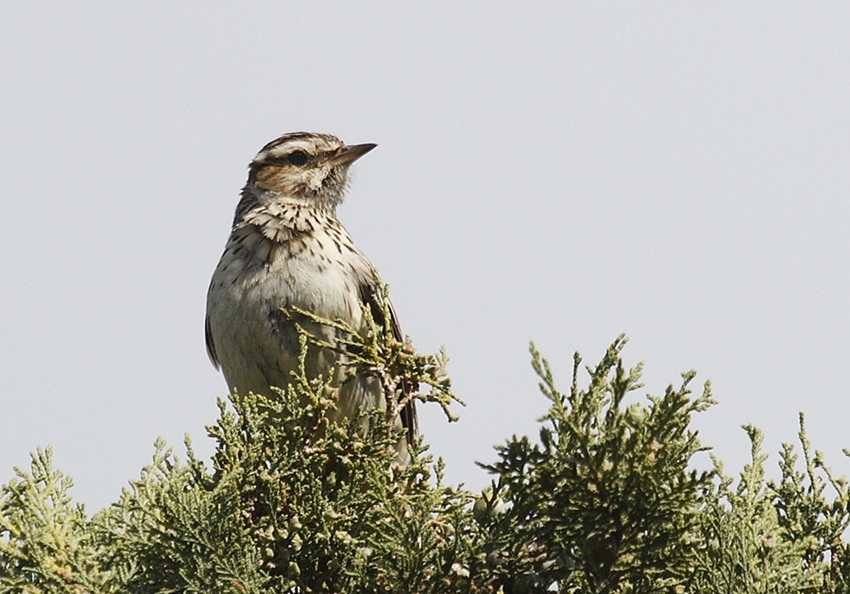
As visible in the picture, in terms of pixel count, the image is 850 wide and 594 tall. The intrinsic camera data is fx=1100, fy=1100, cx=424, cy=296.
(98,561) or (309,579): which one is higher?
(98,561)

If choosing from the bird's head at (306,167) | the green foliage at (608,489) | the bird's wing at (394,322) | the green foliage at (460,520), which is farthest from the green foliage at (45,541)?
the bird's head at (306,167)

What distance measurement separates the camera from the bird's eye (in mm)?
7855

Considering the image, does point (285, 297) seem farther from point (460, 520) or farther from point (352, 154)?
point (460, 520)

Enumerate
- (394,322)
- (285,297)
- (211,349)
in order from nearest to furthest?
(285,297) < (394,322) < (211,349)

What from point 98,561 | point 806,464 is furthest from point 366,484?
point 806,464

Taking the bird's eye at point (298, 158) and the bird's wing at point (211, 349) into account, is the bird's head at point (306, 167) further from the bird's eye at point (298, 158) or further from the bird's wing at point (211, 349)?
the bird's wing at point (211, 349)

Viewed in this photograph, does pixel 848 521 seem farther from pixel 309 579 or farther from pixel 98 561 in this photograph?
pixel 98 561

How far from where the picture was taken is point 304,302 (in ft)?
20.8

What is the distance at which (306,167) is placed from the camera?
7812mm

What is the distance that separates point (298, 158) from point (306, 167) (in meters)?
0.13

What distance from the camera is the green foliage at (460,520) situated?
11.2ft

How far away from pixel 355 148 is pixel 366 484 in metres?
4.21

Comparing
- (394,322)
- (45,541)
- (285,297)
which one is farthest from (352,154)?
(45,541)

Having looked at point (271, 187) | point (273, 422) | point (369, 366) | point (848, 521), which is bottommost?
point (848, 521)
